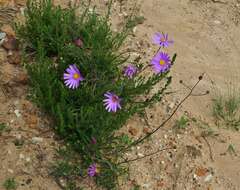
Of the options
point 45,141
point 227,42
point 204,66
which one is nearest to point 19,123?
point 45,141

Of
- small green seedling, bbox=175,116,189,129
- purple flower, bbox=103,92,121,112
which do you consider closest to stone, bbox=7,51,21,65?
purple flower, bbox=103,92,121,112

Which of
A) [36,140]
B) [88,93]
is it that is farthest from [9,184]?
[88,93]

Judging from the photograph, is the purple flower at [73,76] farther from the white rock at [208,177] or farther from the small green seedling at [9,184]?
the white rock at [208,177]

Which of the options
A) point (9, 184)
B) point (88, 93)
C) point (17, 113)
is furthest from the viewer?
point (17, 113)

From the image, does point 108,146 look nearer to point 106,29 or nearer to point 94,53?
point 94,53

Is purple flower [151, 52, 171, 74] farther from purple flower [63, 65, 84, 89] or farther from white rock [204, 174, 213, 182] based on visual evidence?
white rock [204, 174, 213, 182]

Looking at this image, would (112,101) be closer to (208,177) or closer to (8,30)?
(208,177)
